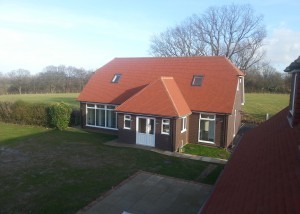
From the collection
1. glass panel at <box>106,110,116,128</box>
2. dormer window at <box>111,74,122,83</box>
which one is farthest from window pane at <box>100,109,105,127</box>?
dormer window at <box>111,74,122,83</box>

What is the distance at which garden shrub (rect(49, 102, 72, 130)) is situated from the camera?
24.2 metres

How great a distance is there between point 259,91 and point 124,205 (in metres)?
51.6

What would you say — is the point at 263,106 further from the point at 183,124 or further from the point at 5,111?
the point at 5,111

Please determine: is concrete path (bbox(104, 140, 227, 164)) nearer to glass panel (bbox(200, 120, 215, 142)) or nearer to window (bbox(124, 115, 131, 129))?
window (bbox(124, 115, 131, 129))

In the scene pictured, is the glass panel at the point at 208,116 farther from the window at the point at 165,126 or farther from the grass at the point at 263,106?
the grass at the point at 263,106

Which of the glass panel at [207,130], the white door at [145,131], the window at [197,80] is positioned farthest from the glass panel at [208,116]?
the white door at [145,131]

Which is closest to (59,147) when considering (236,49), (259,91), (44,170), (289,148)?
(44,170)


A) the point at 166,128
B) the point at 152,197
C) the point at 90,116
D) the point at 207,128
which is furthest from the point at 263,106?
the point at 152,197

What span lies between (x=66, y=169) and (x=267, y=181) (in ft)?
37.7

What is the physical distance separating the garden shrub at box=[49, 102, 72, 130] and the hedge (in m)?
0.09

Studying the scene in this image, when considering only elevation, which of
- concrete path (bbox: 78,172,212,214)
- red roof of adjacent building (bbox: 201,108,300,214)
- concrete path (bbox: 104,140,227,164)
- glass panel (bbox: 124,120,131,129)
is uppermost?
red roof of adjacent building (bbox: 201,108,300,214)

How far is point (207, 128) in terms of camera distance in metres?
19.8

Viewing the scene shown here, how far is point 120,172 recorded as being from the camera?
14.3 metres

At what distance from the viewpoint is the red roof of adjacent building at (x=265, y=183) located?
167 inches
